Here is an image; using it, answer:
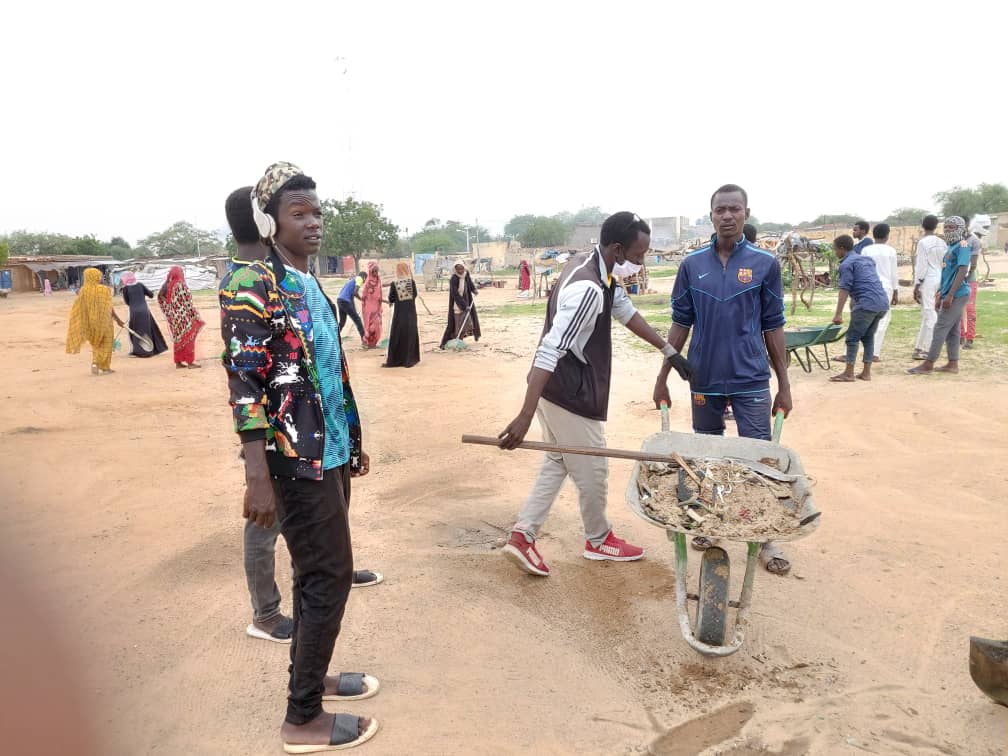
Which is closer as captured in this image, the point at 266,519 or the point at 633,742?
the point at 266,519

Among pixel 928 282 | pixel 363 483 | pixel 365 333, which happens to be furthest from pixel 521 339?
pixel 363 483

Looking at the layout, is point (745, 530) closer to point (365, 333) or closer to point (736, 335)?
point (736, 335)

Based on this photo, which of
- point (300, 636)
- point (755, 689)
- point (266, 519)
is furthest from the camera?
point (755, 689)

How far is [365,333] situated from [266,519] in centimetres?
1058

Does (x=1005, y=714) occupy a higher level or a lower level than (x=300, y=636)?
lower

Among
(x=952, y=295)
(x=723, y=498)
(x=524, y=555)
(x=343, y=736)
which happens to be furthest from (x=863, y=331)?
(x=343, y=736)

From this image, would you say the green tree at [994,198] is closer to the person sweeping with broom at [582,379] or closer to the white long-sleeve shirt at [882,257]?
the white long-sleeve shirt at [882,257]

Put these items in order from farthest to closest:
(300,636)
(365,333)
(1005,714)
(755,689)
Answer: (365,333) < (755,689) < (1005,714) < (300,636)

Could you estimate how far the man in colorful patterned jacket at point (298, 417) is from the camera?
2080mm

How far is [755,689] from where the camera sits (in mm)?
2715

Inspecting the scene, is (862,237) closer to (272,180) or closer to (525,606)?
(525,606)

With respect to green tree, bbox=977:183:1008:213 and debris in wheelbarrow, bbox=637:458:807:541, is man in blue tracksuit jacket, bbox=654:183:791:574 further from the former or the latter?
green tree, bbox=977:183:1008:213

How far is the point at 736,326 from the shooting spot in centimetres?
353

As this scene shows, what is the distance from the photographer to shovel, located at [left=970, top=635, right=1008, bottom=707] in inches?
95.7
